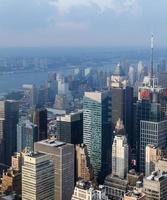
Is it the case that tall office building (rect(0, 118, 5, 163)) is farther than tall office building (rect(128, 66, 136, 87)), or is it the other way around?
tall office building (rect(128, 66, 136, 87))

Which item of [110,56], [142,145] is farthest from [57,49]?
[142,145]

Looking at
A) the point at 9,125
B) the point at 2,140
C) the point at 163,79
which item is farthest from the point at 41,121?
the point at 163,79

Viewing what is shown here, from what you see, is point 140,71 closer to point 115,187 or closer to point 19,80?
point 19,80

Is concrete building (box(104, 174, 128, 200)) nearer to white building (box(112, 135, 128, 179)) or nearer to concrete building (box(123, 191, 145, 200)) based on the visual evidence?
white building (box(112, 135, 128, 179))

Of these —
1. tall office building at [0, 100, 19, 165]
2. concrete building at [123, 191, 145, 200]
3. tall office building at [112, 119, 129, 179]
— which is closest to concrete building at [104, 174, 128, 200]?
tall office building at [112, 119, 129, 179]

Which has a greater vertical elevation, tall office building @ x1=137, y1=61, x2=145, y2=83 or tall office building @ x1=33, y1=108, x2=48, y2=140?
tall office building @ x1=137, y1=61, x2=145, y2=83

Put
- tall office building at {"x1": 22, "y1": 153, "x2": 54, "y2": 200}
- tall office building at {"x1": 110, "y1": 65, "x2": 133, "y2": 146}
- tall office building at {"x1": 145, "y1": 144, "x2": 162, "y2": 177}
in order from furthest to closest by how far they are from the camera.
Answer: tall office building at {"x1": 110, "y1": 65, "x2": 133, "y2": 146}
tall office building at {"x1": 145, "y1": 144, "x2": 162, "y2": 177}
tall office building at {"x1": 22, "y1": 153, "x2": 54, "y2": 200}

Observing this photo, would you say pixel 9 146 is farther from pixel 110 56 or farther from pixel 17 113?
pixel 110 56
